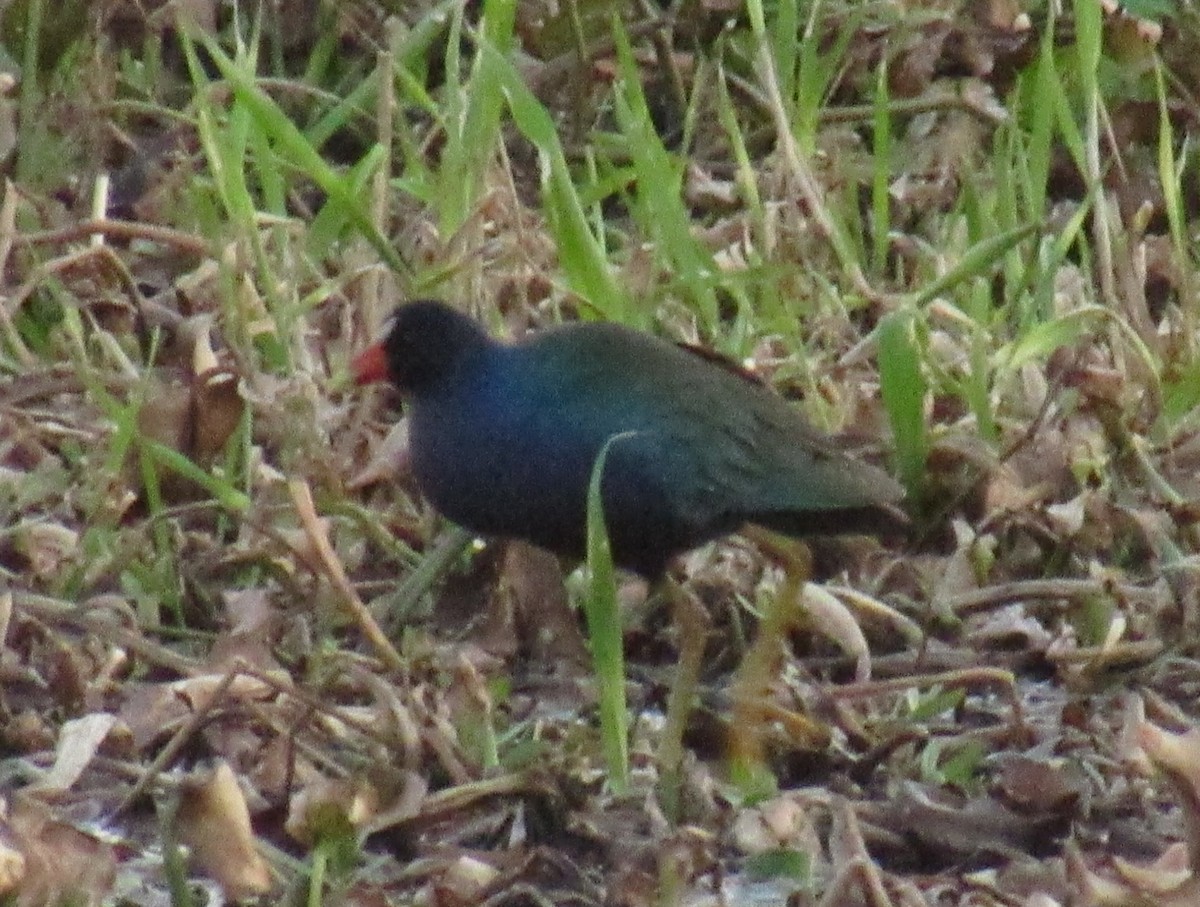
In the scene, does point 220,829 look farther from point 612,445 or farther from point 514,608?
point 514,608

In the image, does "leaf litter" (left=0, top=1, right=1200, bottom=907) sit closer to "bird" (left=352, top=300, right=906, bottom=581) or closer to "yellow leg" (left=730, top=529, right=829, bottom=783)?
"yellow leg" (left=730, top=529, right=829, bottom=783)

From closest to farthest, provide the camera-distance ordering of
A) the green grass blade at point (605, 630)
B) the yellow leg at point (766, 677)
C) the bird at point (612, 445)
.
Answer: the green grass blade at point (605, 630) < the yellow leg at point (766, 677) < the bird at point (612, 445)

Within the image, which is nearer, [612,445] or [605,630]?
[605,630]

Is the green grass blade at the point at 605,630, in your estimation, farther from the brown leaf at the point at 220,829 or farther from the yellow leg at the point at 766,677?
the brown leaf at the point at 220,829

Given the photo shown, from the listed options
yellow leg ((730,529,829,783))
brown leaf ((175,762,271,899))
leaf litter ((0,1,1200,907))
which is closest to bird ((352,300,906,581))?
yellow leg ((730,529,829,783))

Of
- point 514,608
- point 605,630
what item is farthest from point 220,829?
point 514,608

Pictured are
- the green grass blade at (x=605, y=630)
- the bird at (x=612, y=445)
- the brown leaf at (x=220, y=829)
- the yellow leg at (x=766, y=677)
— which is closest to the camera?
the brown leaf at (x=220, y=829)

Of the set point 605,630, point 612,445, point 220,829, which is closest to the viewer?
point 220,829

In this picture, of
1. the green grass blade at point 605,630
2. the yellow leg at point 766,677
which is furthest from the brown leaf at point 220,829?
the yellow leg at point 766,677

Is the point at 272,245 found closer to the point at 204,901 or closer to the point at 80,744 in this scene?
the point at 80,744
